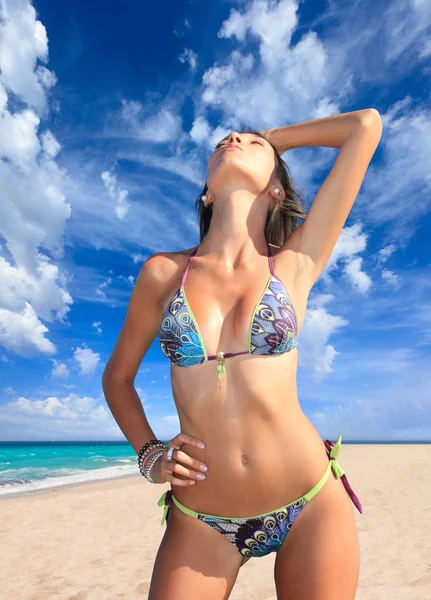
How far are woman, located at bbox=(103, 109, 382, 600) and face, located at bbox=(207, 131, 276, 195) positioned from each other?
A: 16mm

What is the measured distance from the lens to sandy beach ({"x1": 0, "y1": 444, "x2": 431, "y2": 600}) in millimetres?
6301

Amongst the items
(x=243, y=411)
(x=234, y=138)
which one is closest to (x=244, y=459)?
(x=243, y=411)

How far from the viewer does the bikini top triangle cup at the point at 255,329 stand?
2283 millimetres

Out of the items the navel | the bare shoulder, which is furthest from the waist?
the bare shoulder

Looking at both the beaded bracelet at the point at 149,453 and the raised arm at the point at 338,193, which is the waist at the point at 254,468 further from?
the raised arm at the point at 338,193

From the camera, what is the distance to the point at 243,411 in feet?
7.10

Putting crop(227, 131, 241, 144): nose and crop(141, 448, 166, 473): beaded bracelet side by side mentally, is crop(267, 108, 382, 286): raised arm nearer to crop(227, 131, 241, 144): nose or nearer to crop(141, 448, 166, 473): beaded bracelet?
crop(227, 131, 241, 144): nose

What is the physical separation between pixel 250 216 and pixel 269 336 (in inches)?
35.8

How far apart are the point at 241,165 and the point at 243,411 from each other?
144 cm

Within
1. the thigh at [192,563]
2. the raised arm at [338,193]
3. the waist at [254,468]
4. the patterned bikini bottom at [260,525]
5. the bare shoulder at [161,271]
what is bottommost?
the thigh at [192,563]

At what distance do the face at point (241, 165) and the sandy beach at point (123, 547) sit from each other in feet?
17.4

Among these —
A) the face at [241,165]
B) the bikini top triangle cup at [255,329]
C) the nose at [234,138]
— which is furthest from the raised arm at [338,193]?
the nose at [234,138]

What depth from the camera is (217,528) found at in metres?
2.19

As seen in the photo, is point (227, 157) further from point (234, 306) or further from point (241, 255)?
point (234, 306)
